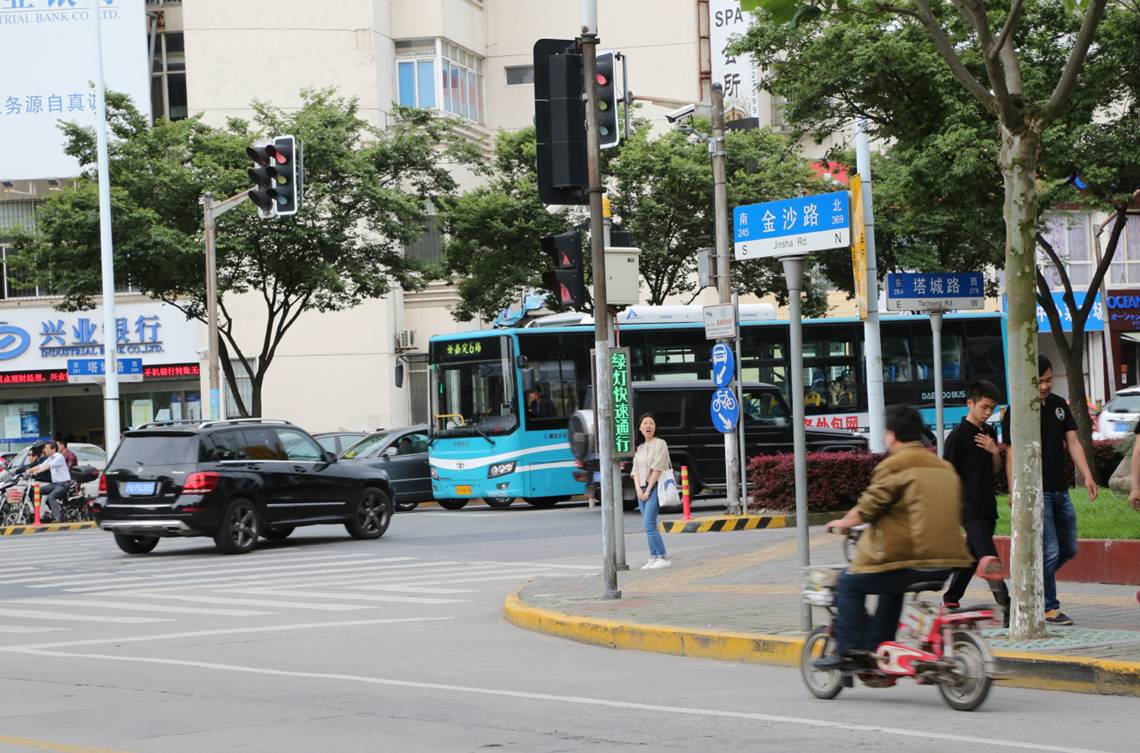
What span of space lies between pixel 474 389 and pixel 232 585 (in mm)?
12575

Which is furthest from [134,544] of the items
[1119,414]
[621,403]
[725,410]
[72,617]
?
[1119,414]

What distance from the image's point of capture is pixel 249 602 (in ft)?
55.4

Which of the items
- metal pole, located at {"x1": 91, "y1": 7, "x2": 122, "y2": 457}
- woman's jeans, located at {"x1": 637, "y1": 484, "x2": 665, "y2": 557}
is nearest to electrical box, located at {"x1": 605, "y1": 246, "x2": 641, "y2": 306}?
woman's jeans, located at {"x1": 637, "y1": 484, "x2": 665, "y2": 557}

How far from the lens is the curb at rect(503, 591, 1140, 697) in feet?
31.3

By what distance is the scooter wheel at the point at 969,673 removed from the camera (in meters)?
8.74

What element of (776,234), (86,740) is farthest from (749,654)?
(86,740)

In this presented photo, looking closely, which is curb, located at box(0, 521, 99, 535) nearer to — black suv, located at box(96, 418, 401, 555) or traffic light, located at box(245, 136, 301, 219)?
black suv, located at box(96, 418, 401, 555)

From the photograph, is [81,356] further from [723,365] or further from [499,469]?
[723,365]

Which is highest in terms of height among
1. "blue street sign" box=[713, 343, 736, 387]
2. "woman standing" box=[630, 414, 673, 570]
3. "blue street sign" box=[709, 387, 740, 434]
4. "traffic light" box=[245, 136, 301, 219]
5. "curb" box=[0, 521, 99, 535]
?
"traffic light" box=[245, 136, 301, 219]

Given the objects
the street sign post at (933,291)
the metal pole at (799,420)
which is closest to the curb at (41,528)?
the street sign post at (933,291)

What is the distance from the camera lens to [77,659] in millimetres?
12633

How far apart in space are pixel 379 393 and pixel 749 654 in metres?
36.6

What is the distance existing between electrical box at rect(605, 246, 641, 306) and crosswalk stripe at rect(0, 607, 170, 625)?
5154mm

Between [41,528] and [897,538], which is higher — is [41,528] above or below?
below
